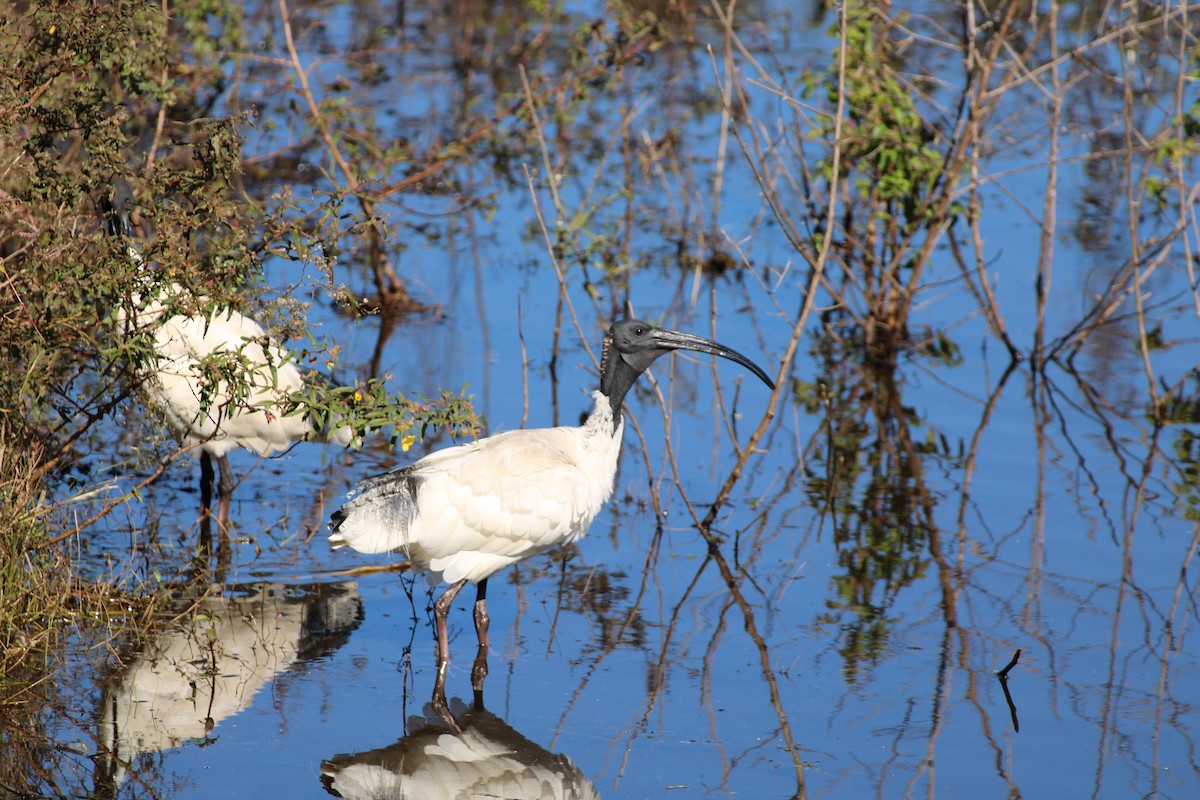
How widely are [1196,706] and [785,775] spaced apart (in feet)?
5.42

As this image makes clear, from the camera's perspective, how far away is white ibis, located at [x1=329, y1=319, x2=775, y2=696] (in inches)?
212

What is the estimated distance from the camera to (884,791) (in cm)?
470

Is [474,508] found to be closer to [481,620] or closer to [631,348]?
[481,620]

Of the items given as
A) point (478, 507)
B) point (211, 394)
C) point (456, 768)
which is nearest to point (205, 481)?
point (211, 394)

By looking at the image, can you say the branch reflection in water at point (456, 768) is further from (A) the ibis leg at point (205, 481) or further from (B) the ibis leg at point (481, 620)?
(A) the ibis leg at point (205, 481)

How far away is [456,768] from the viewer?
15.8 feet

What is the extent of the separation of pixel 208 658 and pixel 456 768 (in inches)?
46.8

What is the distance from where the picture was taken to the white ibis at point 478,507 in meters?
5.38

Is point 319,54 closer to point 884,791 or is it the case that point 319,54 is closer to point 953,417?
point 953,417

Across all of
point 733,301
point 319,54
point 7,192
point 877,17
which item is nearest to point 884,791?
point 7,192

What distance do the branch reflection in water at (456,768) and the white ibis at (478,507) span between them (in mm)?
299

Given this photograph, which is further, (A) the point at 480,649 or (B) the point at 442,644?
(A) the point at 480,649

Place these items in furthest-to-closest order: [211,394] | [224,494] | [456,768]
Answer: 1. [224,494]
2. [211,394]
3. [456,768]

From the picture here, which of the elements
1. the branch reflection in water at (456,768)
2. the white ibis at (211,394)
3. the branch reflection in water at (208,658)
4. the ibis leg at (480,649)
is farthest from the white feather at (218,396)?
the branch reflection in water at (456,768)
